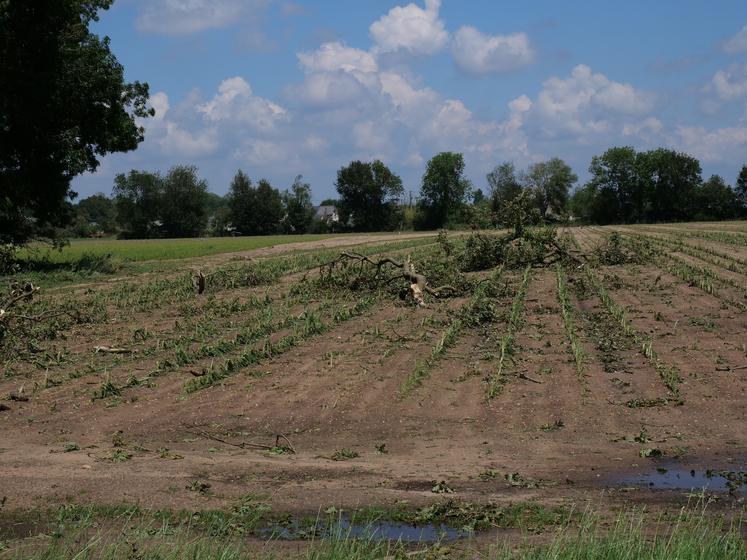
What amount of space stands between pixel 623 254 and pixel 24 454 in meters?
20.4

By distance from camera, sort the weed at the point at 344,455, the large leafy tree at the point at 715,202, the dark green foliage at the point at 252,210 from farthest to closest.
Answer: the dark green foliage at the point at 252,210
the large leafy tree at the point at 715,202
the weed at the point at 344,455

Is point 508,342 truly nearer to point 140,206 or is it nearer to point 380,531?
point 380,531

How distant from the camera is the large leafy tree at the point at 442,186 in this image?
360ft

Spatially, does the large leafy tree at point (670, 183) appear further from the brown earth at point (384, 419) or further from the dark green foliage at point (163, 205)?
the brown earth at point (384, 419)

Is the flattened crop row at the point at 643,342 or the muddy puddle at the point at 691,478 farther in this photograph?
the flattened crop row at the point at 643,342

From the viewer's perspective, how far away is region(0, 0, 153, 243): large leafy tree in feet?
87.4

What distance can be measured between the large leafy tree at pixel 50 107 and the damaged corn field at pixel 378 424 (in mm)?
9998

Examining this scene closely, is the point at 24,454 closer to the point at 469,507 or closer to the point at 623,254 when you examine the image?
the point at 469,507

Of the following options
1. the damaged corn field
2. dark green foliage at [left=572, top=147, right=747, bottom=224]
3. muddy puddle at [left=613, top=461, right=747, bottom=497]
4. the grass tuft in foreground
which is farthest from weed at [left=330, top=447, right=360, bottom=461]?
dark green foliage at [left=572, top=147, right=747, bottom=224]

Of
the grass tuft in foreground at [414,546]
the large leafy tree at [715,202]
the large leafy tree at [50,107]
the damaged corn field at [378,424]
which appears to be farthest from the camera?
the large leafy tree at [715,202]

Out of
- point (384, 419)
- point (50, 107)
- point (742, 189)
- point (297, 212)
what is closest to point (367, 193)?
point (297, 212)

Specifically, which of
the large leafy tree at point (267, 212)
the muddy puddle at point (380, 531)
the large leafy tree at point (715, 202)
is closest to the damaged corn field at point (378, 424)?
the muddy puddle at point (380, 531)

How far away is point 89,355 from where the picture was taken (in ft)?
45.1

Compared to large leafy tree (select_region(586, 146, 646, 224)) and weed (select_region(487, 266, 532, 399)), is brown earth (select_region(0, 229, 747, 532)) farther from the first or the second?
large leafy tree (select_region(586, 146, 646, 224))
